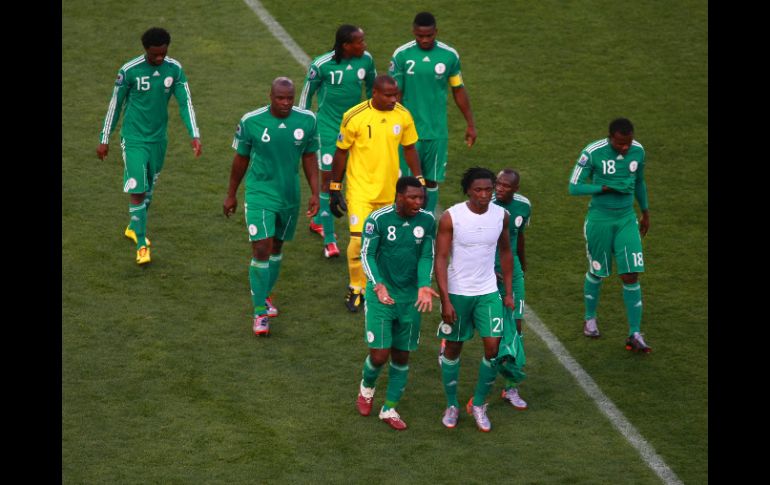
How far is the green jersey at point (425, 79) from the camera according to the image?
13.8 metres

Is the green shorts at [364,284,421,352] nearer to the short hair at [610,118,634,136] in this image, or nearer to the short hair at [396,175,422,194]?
the short hair at [396,175,422,194]

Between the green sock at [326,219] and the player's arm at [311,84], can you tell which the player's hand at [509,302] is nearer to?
the green sock at [326,219]

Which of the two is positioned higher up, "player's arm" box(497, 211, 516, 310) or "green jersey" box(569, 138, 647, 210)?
"green jersey" box(569, 138, 647, 210)

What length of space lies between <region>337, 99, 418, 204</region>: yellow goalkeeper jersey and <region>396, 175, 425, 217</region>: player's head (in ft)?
6.11

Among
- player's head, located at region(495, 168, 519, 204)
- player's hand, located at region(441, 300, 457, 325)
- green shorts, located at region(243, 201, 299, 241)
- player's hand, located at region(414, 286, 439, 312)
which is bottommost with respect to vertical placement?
player's hand, located at region(441, 300, 457, 325)

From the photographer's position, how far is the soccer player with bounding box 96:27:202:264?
13.5m

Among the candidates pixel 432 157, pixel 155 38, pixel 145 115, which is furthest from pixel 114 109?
pixel 432 157

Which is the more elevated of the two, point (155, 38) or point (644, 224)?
point (155, 38)

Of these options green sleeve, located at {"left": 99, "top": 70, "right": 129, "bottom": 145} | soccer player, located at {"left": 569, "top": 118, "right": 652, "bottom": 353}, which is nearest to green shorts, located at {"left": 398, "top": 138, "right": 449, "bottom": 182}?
soccer player, located at {"left": 569, "top": 118, "right": 652, "bottom": 353}

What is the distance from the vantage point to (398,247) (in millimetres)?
10773

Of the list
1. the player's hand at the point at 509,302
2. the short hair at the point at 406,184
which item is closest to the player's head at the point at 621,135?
the player's hand at the point at 509,302

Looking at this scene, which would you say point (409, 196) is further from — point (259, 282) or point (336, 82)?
point (336, 82)

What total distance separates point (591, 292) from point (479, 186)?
8.78ft
